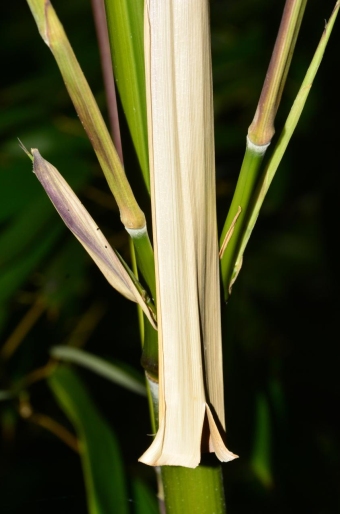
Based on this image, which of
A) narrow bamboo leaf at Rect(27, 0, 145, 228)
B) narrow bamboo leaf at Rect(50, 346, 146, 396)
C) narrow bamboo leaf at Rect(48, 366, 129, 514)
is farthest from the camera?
narrow bamboo leaf at Rect(50, 346, 146, 396)

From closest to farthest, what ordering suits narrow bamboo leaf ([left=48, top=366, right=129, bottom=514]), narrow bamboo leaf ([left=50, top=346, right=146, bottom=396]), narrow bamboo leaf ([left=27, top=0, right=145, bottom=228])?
narrow bamboo leaf ([left=27, top=0, right=145, bottom=228])
narrow bamboo leaf ([left=48, top=366, right=129, bottom=514])
narrow bamboo leaf ([left=50, top=346, right=146, bottom=396])

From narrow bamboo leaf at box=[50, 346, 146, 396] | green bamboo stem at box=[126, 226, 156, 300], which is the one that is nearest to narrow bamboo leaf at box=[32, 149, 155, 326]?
green bamboo stem at box=[126, 226, 156, 300]

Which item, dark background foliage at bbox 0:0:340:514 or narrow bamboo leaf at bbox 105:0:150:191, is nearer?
narrow bamboo leaf at bbox 105:0:150:191

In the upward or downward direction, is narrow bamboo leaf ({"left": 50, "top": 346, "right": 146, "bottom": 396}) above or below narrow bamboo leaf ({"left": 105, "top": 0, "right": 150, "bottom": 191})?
below

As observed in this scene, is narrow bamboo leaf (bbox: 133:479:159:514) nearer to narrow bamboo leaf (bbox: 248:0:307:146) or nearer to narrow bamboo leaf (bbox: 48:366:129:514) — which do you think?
narrow bamboo leaf (bbox: 48:366:129:514)

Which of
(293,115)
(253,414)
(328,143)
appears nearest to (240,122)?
(328,143)

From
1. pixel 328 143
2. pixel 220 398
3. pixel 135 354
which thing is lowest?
pixel 220 398

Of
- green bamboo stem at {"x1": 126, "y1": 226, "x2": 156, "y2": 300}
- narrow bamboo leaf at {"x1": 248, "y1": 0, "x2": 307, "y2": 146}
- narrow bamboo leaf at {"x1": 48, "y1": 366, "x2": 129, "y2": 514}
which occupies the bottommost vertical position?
narrow bamboo leaf at {"x1": 48, "y1": 366, "x2": 129, "y2": 514}

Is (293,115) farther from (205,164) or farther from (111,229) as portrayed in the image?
(111,229)
